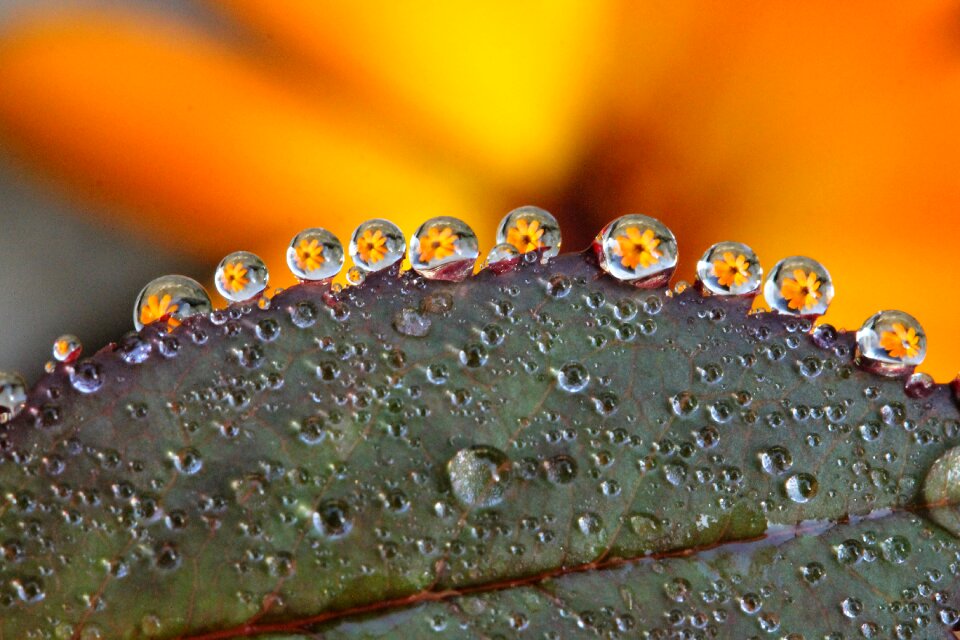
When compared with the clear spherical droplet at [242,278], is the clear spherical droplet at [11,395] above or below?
below

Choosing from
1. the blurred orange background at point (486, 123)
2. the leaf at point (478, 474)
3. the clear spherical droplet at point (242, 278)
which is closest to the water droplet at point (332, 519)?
the leaf at point (478, 474)

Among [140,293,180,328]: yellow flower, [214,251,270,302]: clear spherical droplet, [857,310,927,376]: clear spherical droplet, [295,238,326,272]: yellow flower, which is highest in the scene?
[295,238,326,272]: yellow flower

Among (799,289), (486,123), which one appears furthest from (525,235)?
(486,123)

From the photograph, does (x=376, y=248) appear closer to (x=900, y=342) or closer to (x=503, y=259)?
(x=503, y=259)

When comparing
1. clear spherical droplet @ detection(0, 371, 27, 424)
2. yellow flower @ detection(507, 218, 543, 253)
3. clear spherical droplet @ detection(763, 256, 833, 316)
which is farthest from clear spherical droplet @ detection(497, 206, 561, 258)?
clear spherical droplet @ detection(0, 371, 27, 424)

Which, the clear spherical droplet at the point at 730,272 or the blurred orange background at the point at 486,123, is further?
the blurred orange background at the point at 486,123

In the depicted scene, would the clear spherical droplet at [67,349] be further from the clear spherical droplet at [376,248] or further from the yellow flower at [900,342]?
the yellow flower at [900,342]

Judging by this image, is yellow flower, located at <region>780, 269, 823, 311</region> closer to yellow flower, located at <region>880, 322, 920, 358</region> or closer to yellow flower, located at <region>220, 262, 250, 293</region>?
yellow flower, located at <region>880, 322, 920, 358</region>
